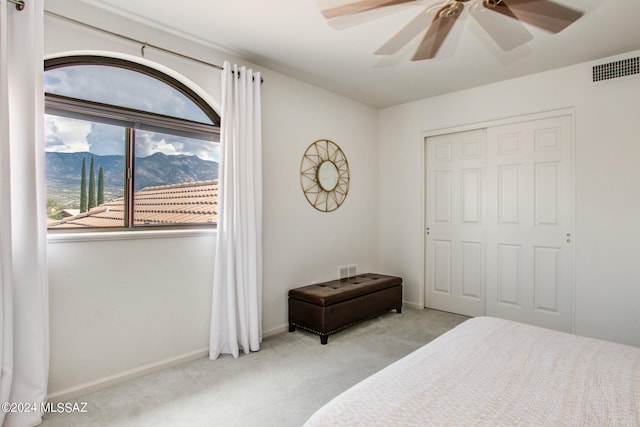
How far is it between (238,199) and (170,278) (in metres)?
0.80

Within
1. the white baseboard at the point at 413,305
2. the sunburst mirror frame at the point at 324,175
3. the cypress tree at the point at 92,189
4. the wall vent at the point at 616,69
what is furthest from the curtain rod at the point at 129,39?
the white baseboard at the point at 413,305

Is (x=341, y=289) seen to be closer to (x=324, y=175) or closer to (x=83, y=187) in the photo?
(x=324, y=175)

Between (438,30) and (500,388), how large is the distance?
1.78 meters

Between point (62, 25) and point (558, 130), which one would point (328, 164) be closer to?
point (558, 130)

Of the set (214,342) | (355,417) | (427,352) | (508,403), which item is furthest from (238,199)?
(508,403)

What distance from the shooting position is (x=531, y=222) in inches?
137

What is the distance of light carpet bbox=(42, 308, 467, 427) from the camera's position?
1.99 metres

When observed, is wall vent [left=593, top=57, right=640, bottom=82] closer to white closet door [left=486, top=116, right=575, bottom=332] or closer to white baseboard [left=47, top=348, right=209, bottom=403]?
white closet door [left=486, top=116, right=575, bottom=332]

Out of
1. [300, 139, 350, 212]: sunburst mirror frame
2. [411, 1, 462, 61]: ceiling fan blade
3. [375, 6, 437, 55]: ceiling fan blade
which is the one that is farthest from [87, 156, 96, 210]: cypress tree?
[411, 1, 462, 61]: ceiling fan blade

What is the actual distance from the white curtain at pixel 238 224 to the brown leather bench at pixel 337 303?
0.45 metres

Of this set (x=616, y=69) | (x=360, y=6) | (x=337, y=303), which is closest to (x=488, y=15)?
(x=360, y=6)

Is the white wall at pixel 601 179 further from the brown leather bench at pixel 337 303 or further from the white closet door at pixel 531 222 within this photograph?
the brown leather bench at pixel 337 303

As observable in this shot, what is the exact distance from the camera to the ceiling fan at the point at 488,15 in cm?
166

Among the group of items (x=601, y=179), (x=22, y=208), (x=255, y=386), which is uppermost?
(x=601, y=179)
